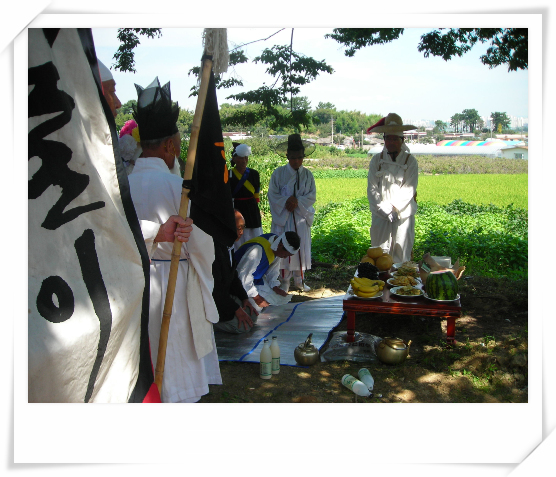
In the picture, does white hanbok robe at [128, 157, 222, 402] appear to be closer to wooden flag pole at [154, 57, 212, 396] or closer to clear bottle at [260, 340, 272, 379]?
wooden flag pole at [154, 57, 212, 396]

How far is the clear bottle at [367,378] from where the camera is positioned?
12.2ft

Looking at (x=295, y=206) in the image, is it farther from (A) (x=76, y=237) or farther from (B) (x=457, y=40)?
(A) (x=76, y=237)

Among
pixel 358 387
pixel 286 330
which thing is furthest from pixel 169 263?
pixel 286 330

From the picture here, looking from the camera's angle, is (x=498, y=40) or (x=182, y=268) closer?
(x=182, y=268)

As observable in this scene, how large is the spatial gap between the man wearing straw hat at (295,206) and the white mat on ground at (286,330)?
0.84 m

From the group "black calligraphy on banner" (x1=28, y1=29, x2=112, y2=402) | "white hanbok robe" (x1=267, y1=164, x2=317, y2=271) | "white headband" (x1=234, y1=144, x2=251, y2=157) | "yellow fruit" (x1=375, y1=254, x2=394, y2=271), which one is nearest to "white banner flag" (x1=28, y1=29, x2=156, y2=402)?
"black calligraphy on banner" (x1=28, y1=29, x2=112, y2=402)

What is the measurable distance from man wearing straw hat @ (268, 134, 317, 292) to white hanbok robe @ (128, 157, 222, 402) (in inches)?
136

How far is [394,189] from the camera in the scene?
6590mm

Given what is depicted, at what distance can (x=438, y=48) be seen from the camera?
5562 mm

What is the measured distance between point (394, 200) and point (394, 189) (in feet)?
0.51

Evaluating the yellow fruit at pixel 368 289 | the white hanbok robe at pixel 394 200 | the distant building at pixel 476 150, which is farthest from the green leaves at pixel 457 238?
the distant building at pixel 476 150
